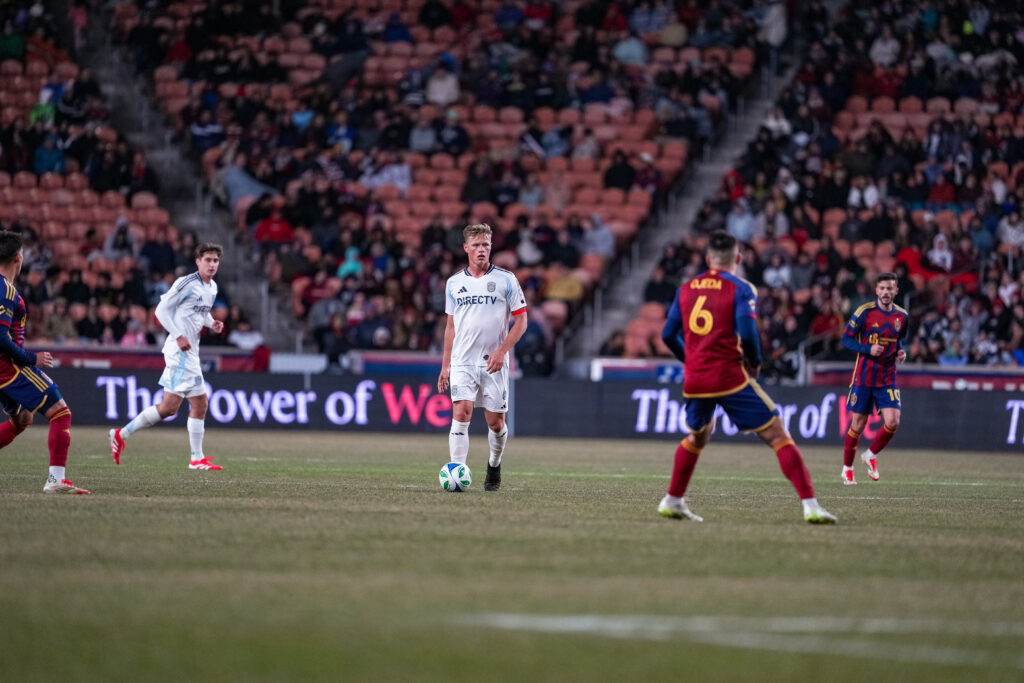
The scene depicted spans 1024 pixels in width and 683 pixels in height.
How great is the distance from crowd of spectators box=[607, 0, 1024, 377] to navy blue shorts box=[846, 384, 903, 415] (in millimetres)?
8938

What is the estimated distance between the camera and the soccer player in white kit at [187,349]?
15.2 metres

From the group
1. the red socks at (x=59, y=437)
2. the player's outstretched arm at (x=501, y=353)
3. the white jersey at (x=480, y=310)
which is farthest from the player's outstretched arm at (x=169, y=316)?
the player's outstretched arm at (x=501, y=353)

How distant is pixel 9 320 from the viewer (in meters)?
10.8

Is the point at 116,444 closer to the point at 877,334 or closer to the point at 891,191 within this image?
the point at 877,334

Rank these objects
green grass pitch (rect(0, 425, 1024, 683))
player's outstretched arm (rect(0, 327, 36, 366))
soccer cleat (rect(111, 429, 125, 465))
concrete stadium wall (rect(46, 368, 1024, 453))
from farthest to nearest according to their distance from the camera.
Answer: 1. concrete stadium wall (rect(46, 368, 1024, 453))
2. soccer cleat (rect(111, 429, 125, 465))
3. player's outstretched arm (rect(0, 327, 36, 366))
4. green grass pitch (rect(0, 425, 1024, 683))

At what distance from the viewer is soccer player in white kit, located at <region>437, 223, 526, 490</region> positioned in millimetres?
12242

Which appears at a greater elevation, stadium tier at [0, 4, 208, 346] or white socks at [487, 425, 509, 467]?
stadium tier at [0, 4, 208, 346]

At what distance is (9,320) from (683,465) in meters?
5.17

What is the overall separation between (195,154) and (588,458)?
1581cm

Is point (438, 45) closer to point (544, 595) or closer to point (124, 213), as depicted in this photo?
point (124, 213)

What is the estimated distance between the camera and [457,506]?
10.8 m

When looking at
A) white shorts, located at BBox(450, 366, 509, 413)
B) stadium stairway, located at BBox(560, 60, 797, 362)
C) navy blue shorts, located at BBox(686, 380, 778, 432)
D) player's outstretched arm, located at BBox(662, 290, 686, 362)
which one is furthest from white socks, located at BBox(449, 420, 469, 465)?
stadium stairway, located at BBox(560, 60, 797, 362)

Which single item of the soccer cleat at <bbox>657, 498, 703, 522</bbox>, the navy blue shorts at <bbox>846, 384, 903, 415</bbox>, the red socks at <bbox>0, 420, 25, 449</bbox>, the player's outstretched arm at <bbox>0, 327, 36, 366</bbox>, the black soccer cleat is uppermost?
the player's outstretched arm at <bbox>0, 327, 36, 366</bbox>

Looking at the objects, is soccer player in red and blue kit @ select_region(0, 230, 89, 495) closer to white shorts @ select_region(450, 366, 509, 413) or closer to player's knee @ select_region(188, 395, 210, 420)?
white shorts @ select_region(450, 366, 509, 413)
